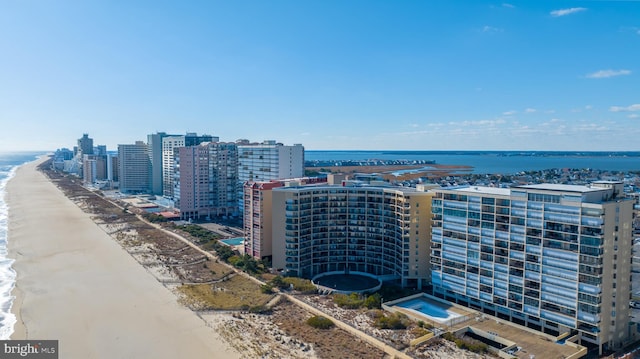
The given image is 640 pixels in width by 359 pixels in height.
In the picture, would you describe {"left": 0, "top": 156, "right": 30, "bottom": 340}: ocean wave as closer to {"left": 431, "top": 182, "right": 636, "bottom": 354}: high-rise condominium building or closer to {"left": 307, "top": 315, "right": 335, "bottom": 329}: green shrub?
{"left": 307, "top": 315, "right": 335, "bottom": 329}: green shrub

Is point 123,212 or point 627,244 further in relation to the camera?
point 123,212

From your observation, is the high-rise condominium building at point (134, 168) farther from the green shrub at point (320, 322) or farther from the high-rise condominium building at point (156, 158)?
the green shrub at point (320, 322)

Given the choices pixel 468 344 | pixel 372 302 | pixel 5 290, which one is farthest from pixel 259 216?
pixel 468 344

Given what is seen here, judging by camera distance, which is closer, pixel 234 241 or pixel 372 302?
pixel 372 302

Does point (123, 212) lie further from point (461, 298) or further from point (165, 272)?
point (461, 298)

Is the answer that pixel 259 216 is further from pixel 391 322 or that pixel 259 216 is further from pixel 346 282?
pixel 391 322

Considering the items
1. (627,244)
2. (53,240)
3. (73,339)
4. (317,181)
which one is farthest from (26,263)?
(627,244)
